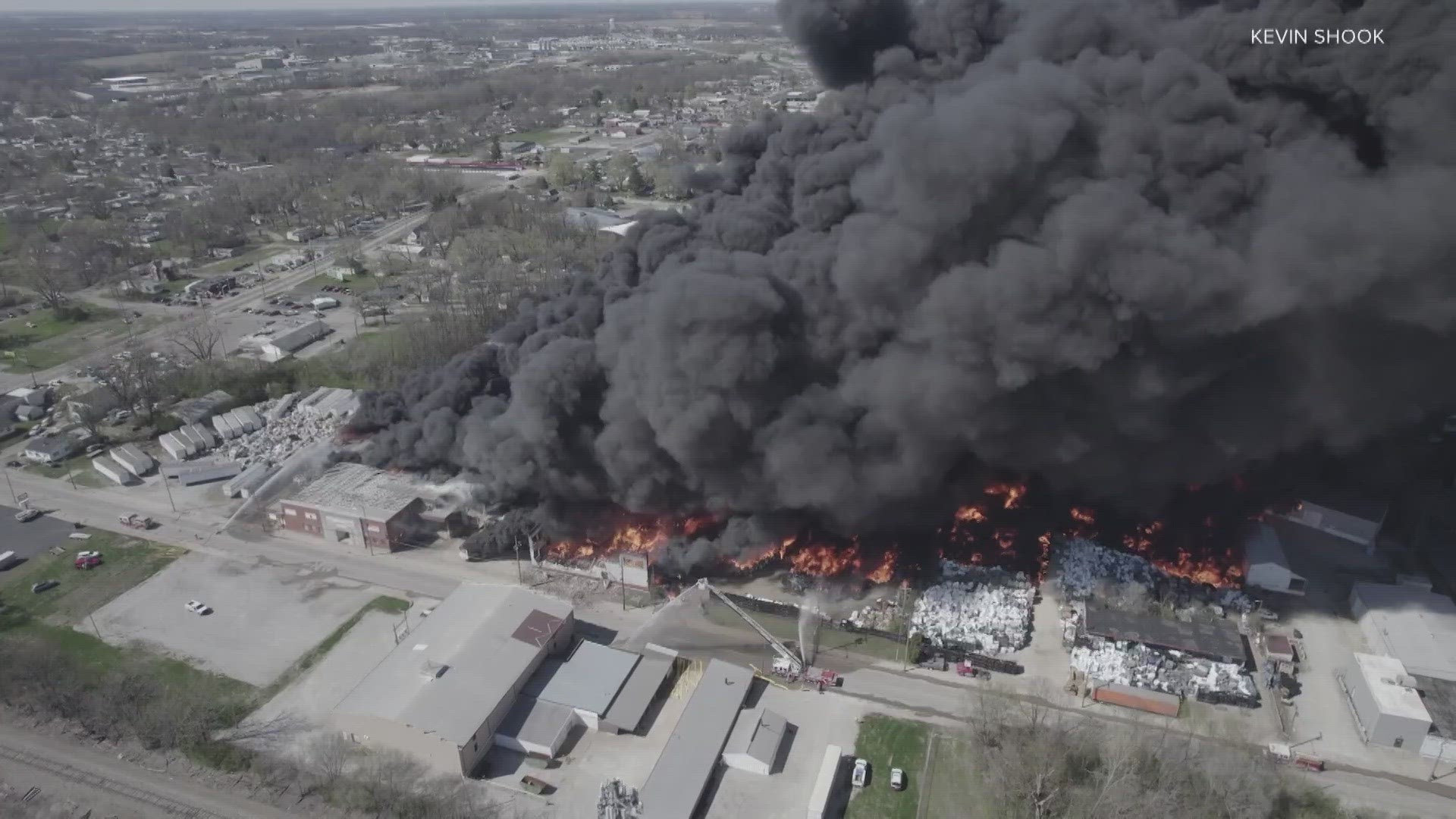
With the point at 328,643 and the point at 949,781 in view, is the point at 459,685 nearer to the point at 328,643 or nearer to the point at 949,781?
the point at 328,643

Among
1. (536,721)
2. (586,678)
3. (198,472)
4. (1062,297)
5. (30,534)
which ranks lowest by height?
(30,534)

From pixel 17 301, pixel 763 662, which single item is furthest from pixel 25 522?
pixel 17 301

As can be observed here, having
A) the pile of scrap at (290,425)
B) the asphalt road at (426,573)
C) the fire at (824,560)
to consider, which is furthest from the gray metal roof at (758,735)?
the pile of scrap at (290,425)

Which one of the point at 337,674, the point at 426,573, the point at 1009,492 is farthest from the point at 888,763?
the point at 426,573

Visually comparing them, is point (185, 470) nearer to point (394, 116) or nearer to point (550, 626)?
point (550, 626)

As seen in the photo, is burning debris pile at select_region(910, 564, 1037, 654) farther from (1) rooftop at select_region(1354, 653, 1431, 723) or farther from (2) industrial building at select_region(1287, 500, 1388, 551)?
(2) industrial building at select_region(1287, 500, 1388, 551)

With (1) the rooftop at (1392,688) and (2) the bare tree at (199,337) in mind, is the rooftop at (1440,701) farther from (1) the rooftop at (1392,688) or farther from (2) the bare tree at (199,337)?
(2) the bare tree at (199,337)

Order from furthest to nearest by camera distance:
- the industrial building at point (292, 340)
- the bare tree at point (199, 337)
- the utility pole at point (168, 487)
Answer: the industrial building at point (292, 340) → the bare tree at point (199, 337) → the utility pole at point (168, 487)
